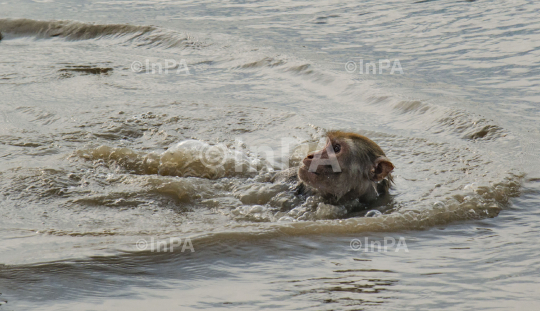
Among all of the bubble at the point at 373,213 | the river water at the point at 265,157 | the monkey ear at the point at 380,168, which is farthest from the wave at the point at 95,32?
the bubble at the point at 373,213

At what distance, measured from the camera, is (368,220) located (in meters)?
5.07

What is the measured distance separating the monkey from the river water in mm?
264

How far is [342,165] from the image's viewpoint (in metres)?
5.69

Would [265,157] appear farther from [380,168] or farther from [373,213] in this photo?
[373,213]

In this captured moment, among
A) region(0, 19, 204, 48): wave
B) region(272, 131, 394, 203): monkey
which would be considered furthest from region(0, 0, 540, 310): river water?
region(272, 131, 394, 203): monkey

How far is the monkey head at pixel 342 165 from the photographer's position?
5676 mm

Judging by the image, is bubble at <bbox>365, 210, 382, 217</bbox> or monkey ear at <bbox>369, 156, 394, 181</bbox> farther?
monkey ear at <bbox>369, 156, 394, 181</bbox>

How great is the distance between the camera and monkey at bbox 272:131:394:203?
223 inches

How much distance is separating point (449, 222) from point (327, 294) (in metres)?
1.79

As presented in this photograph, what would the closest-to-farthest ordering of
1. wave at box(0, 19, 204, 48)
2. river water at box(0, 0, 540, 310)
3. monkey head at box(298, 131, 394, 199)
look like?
river water at box(0, 0, 540, 310) < monkey head at box(298, 131, 394, 199) < wave at box(0, 19, 204, 48)

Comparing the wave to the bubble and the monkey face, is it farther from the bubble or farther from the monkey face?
the bubble

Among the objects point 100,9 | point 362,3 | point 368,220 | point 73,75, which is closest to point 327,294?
point 368,220

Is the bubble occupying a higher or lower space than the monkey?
lower

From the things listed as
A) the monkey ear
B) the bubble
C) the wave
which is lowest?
the bubble
